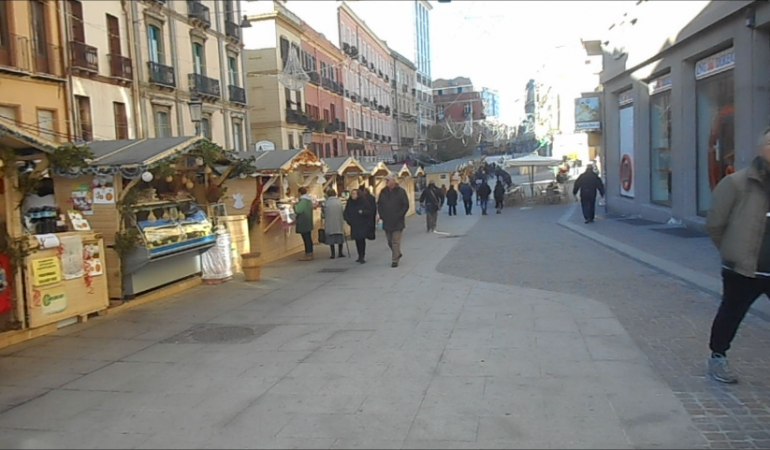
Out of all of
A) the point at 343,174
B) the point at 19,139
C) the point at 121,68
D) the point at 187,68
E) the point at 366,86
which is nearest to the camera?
the point at 19,139

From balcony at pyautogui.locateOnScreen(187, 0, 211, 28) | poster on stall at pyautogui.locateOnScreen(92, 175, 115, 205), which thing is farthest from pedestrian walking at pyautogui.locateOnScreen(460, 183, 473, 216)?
poster on stall at pyautogui.locateOnScreen(92, 175, 115, 205)

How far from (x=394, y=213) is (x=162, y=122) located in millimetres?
16814

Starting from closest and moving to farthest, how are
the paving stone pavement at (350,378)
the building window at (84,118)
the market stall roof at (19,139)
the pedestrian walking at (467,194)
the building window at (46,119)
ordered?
the paving stone pavement at (350,378) < the market stall roof at (19,139) < the building window at (46,119) < the building window at (84,118) < the pedestrian walking at (467,194)

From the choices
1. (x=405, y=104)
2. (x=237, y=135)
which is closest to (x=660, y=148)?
(x=237, y=135)

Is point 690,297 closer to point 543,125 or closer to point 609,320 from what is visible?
point 609,320

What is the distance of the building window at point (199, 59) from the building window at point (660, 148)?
19.5 m

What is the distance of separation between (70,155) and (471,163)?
49059mm

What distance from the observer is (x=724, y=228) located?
485cm

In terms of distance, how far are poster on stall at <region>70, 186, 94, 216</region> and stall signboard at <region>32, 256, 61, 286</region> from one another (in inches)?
66.9

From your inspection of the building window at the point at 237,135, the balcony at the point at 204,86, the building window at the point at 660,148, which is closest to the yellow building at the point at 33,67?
the balcony at the point at 204,86

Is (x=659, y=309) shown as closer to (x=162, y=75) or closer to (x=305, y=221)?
(x=305, y=221)

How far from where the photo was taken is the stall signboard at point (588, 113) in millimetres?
28484

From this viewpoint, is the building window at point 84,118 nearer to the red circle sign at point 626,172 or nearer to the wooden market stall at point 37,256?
the wooden market stall at point 37,256

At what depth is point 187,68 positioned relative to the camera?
28328mm
